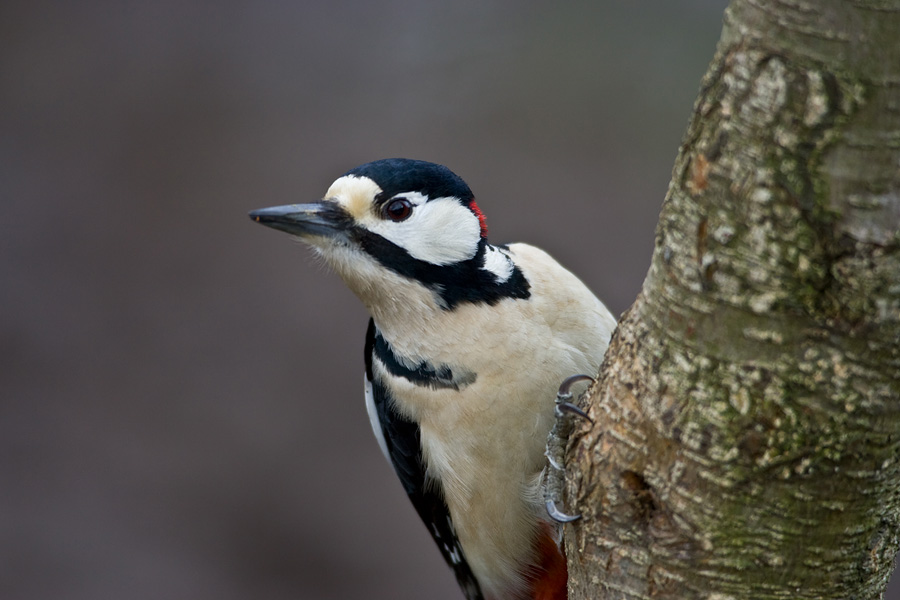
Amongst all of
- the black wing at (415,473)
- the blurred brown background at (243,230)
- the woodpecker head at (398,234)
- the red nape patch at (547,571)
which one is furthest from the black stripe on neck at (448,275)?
the blurred brown background at (243,230)

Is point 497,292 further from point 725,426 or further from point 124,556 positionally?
point 124,556

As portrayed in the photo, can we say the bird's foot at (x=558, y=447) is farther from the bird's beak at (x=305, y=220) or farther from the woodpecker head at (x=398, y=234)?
the bird's beak at (x=305, y=220)

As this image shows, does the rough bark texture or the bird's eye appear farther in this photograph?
the bird's eye

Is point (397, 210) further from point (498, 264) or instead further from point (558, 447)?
point (558, 447)

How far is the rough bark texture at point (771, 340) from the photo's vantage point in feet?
4.14

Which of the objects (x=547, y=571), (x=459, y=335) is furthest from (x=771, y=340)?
(x=547, y=571)

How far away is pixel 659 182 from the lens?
589 cm

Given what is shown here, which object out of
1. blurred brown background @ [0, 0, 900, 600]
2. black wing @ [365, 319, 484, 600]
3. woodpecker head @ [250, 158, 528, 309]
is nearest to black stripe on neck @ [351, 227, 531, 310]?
woodpecker head @ [250, 158, 528, 309]

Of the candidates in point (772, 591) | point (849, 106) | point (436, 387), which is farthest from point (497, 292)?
point (849, 106)

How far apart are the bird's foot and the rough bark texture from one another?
0.33 meters

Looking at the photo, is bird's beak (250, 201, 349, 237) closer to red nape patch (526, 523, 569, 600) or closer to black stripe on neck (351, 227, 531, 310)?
black stripe on neck (351, 227, 531, 310)

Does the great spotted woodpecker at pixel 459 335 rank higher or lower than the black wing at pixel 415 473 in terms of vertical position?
higher

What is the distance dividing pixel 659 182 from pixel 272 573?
3415 millimetres

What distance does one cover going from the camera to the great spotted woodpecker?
2.25m
